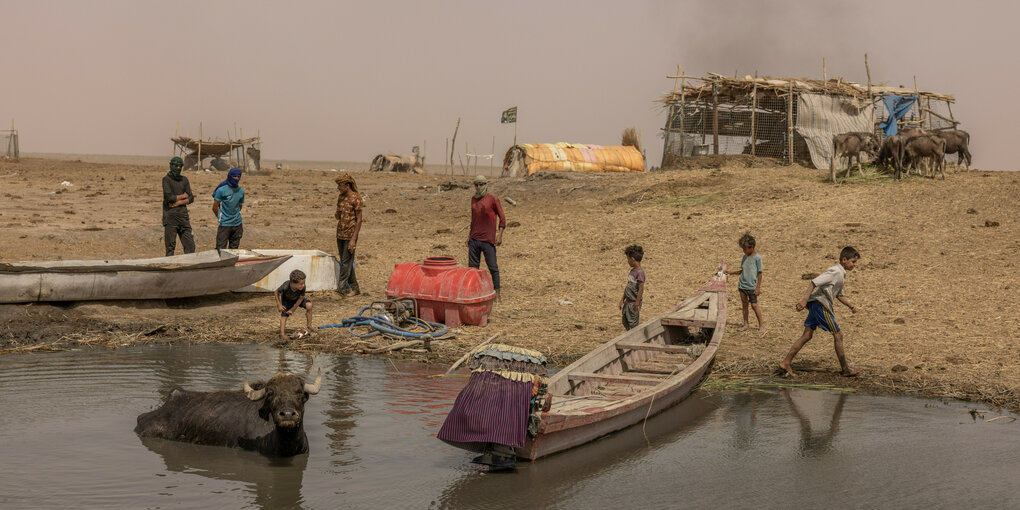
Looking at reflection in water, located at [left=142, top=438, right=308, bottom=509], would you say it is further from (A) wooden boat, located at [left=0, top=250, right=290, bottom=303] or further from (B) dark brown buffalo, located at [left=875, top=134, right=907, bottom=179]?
(B) dark brown buffalo, located at [left=875, top=134, right=907, bottom=179]

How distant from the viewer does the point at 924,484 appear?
6672 mm

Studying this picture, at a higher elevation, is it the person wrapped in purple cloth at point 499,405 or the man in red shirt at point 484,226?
the man in red shirt at point 484,226

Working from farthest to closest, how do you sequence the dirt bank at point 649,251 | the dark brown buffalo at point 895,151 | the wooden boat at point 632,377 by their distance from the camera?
the dark brown buffalo at point 895,151
the dirt bank at point 649,251
the wooden boat at point 632,377

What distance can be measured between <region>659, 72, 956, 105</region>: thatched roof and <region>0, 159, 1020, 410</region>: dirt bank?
3.08 m

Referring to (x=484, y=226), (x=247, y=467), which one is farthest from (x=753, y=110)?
(x=247, y=467)

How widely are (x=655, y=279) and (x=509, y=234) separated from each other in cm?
624

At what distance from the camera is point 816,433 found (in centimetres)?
797

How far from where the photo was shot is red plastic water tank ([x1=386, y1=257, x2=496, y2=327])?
38.8 feet

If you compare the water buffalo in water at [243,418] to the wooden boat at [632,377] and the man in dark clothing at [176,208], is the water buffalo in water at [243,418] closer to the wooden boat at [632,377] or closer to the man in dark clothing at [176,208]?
the wooden boat at [632,377]

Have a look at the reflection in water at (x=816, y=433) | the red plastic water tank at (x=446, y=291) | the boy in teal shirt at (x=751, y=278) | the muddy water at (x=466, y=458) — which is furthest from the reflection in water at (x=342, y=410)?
the boy in teal shirt at (x=751, y=278)

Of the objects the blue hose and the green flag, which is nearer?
the blue hose

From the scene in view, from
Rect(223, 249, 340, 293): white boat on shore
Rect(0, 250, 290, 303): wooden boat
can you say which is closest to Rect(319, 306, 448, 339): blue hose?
Rect(0, 250, 290, 303): wooden boat

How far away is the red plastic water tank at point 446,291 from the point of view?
A: 1183 centimetres

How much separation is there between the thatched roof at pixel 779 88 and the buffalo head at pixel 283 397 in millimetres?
25299
